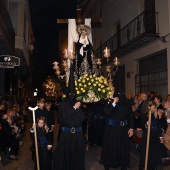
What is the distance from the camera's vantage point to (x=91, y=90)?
7.02m

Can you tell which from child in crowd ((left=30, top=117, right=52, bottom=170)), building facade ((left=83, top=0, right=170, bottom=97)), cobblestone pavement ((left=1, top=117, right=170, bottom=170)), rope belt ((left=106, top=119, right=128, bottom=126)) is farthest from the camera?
building facade ((left=83, top=0, right=170, bottom=97))

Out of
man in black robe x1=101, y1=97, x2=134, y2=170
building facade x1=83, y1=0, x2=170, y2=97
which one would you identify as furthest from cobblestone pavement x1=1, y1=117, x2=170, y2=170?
building facade x1=83, y1=0, x2=170, y2=97

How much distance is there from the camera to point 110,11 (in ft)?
64.0

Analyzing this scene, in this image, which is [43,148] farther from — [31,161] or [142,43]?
[142,43]

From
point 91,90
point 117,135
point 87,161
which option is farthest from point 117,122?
point 87,161

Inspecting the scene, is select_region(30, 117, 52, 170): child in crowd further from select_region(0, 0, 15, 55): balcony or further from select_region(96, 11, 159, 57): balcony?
select_region(96, 11, 159, 57): balcony

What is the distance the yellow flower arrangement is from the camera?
698 centimetres

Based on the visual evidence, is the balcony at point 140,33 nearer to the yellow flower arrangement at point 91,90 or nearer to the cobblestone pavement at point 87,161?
the yellow flower arrangement at point 91,90

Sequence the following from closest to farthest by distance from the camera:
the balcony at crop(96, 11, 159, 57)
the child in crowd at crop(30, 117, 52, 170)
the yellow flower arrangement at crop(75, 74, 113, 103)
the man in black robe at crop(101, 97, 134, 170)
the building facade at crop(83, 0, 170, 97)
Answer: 1. the child in crowd at crop(30, 117, 52, 170)
2. the man in black robe at crop(101, 97, 134, 170)
3. the yellow flower arrangement at crop(75, 74, 113, 103)
4. the building facade at crop(83, 0, 170, 97)
5. the balcony at crop(96, 11, 159, 57)

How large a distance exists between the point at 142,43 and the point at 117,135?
779 centimetres

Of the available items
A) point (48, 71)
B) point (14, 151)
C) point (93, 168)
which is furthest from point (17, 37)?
point (48, 71)

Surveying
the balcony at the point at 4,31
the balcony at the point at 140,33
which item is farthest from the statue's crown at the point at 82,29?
the balcony at the point at 140,33

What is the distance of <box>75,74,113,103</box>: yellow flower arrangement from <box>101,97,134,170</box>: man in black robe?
85cm

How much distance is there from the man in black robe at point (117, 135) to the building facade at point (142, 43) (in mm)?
2249
